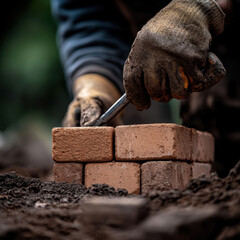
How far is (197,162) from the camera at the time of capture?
2.92 meters

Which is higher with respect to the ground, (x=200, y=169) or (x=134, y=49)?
(x=134, y=49)

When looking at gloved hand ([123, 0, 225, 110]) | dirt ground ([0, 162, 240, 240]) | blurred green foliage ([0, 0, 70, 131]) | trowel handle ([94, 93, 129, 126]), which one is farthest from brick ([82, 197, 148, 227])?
blurred green foliage ([0, 0, 70, 131])

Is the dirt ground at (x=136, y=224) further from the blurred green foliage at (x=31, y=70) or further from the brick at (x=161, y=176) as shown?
the blurred green foliage at (x=31, y=70)

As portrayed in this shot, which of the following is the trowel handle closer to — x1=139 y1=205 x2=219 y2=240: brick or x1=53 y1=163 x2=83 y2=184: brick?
x1=53 y1=163 x2=83 y2=184: brick

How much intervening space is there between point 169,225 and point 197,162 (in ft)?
6.12

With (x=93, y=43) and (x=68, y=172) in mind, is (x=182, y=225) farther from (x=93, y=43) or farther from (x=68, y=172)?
(x=93, y=43)

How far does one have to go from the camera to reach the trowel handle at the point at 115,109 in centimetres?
267

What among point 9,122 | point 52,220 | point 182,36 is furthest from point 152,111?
point 9,122

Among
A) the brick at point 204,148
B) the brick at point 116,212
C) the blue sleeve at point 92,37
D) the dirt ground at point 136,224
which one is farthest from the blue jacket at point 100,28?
the brick at point 116,212

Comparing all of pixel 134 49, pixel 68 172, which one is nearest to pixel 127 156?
pixel 68 172

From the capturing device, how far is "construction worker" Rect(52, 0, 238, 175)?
7.85 feet

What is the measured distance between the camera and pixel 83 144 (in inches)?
103

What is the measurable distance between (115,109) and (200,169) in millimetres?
807

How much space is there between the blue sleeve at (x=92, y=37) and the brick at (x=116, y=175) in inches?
60.4
